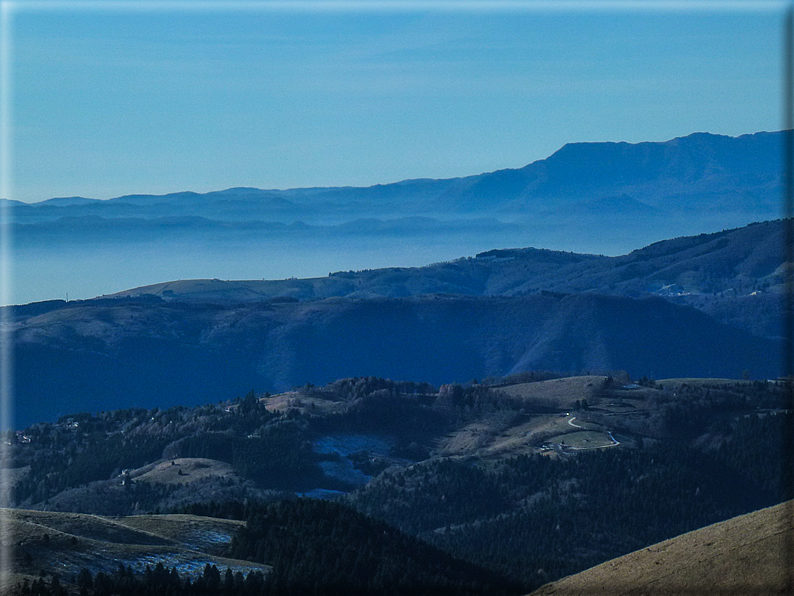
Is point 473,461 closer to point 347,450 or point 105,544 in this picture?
point 347,450

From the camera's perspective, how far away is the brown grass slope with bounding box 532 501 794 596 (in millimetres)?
43031

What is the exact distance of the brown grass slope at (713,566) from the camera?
43.0 meters

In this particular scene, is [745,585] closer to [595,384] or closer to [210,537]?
[210,537]

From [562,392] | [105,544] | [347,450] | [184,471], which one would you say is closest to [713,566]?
[105,544]

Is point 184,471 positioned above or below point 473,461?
above

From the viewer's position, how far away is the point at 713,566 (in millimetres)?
45344

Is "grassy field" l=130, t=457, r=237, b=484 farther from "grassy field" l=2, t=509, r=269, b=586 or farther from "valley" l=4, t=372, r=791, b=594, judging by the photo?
"grassy field" l=2, t=509, r=269, b=586

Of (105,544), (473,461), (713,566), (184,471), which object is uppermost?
(105,544)

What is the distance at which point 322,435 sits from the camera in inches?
6944

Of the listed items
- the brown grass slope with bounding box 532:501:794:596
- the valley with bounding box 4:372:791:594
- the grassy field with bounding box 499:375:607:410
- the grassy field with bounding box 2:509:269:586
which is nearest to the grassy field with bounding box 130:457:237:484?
the valley with bounding box 4:372:791:594

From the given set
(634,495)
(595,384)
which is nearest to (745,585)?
(634,495)

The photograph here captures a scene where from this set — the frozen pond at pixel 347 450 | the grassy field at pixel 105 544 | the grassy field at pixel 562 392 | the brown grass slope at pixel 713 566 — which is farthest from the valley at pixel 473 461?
the brown grass slope at pixel 713 566

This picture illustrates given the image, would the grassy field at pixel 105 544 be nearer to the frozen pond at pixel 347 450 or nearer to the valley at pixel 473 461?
the valley at pixel 473 461

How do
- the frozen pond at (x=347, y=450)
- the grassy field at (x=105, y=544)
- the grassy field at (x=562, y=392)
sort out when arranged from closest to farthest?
the grassy field at (x=105, y=544) → the frozen pond at (x=347, y=450) → the grassy field at (x=562, y=392)
